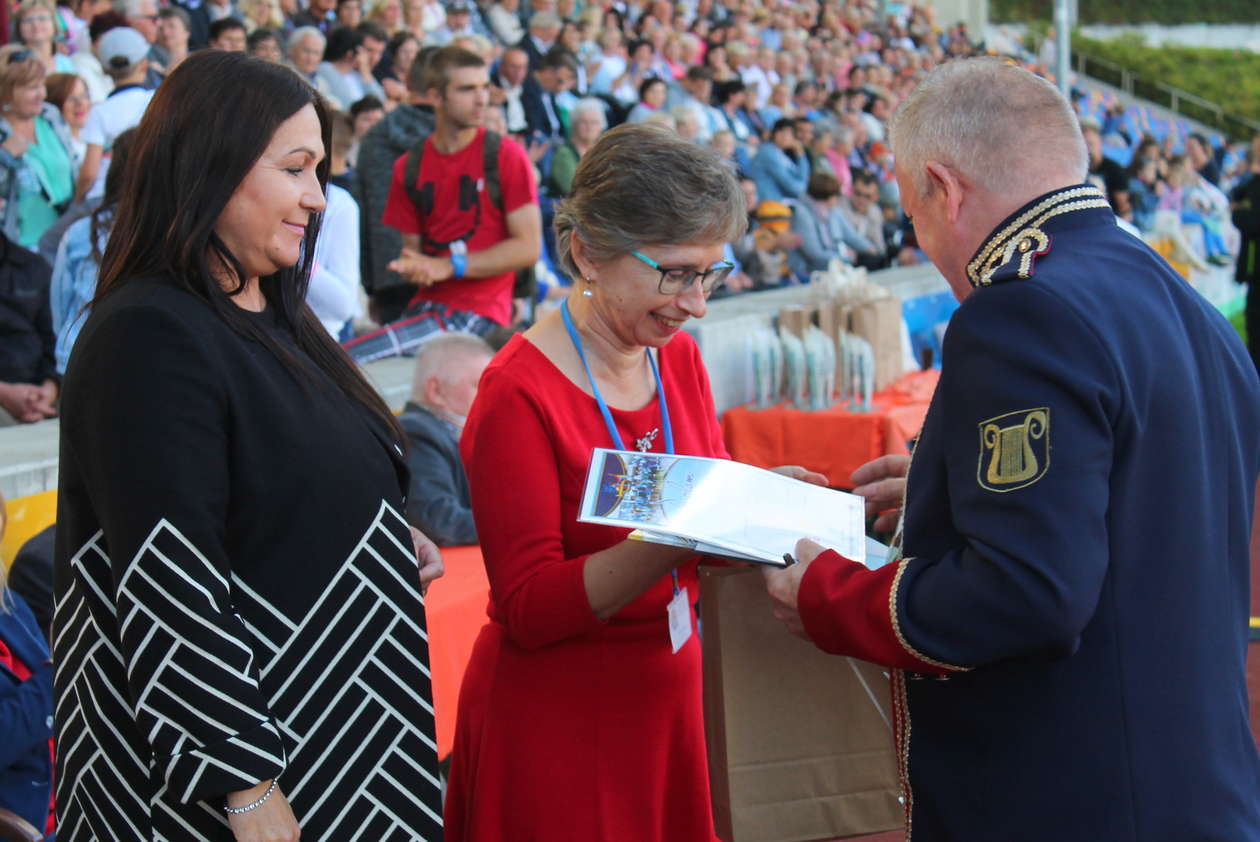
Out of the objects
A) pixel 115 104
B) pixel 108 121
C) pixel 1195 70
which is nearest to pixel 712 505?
pixel 108 121

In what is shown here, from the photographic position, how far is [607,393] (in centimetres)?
219

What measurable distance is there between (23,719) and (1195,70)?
34.8m

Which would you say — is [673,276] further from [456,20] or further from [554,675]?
[456,20]

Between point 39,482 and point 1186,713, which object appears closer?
point 1186,713

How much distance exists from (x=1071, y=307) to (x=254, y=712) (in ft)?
3.47

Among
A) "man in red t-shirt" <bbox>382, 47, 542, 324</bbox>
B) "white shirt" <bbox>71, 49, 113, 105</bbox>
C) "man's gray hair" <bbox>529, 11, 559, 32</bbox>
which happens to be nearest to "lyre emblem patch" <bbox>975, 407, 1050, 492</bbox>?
"man in red t-shirt" <bbox>382, 47, 542, 324</bbox>

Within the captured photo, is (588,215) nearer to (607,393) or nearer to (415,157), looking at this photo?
(607,393)

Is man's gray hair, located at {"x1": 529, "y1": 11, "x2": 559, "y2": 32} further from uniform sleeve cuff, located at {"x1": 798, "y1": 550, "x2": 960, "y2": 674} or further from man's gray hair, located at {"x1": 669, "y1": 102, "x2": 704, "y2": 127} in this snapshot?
uniform sleeve cuff, located at {"x1": 798, "y1": 550, "x2": 960, "y2": 674}

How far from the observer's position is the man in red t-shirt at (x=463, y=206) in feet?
16.6

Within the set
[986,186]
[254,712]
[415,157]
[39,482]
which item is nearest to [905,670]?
[986,186]

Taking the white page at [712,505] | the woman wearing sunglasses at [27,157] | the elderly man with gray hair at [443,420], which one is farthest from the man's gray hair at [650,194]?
the woman wearing sunglasses at [27,157]

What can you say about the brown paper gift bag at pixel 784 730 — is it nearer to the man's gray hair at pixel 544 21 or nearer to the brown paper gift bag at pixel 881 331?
the brown paper gift bag at pixel 881 331

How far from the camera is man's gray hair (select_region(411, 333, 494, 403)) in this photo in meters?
4.24

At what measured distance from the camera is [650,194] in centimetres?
206
